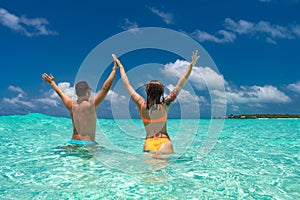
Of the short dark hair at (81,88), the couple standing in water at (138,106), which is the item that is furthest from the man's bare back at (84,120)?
the short dark hair at (81,88)

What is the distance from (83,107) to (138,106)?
4.93 feet

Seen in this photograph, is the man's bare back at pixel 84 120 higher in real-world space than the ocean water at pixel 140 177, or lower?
higher

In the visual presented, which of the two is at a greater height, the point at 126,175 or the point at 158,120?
the point at 158,120

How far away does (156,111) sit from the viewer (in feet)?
19.9

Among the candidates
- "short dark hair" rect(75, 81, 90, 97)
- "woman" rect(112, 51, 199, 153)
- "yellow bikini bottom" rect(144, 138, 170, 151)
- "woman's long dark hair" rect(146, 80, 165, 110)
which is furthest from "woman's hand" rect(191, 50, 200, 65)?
"short dark hair" rect(75, 81, 90, 97)

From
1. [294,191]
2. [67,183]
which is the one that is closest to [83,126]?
[67,183]

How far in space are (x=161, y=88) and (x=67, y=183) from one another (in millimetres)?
2525

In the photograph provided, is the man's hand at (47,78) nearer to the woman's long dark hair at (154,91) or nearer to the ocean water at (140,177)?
the ocean water at (140,177)

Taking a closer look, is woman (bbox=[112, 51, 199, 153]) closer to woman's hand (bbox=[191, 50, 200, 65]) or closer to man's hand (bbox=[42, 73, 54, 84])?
woman's hand (bbox=[191, 50, 200, 65])

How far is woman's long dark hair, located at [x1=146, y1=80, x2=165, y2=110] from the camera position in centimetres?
591

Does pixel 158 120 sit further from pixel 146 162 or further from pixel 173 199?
pixel 173 199

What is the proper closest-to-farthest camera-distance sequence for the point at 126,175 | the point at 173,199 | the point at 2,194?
the point at 173,199 < the point at 2,194 < the point at 126,175

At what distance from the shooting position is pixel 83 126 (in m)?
7.10

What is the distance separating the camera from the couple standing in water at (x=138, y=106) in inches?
238
